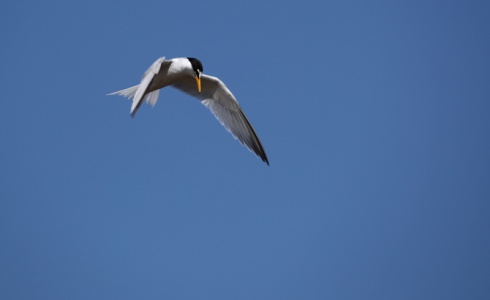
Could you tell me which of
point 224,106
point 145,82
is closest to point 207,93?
point 224,106

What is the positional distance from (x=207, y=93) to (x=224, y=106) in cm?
33

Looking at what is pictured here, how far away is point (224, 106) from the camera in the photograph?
30.9 feet

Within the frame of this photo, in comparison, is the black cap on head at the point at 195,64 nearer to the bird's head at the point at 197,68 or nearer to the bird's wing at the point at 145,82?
the bird's head at the point at 197,68

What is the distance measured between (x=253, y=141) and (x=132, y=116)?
307 cm

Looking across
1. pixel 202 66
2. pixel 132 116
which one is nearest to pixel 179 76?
pixel 202 66

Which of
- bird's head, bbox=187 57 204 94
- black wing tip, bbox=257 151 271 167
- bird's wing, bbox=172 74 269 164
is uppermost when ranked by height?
bird's head, bbox=187 57 204 94

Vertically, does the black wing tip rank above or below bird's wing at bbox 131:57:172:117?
below

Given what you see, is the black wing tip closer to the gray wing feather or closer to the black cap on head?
the black cap on head

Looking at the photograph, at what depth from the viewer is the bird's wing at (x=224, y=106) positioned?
9.17 m

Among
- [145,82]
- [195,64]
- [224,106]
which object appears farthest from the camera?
[224,106]

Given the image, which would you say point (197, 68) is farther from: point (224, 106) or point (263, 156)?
point (263, 156)

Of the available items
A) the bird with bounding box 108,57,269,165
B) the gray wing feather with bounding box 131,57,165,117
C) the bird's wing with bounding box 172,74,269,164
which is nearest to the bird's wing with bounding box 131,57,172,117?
the gray wing feather with bounding box 131,57,165,117

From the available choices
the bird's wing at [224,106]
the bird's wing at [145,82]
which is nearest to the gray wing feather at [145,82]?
the bird's wing at [145,82]

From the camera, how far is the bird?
28.1 feet
